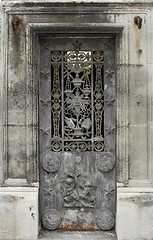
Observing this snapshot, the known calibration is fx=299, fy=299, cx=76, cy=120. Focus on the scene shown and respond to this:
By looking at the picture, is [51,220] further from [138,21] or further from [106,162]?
[138,21]

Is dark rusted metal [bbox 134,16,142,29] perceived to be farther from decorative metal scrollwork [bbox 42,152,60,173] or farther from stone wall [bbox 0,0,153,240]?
decorative metal scrollwork [bbox 42,152,60,173]

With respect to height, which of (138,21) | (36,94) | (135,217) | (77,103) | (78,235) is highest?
(138,21)

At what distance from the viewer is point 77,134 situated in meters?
5.89

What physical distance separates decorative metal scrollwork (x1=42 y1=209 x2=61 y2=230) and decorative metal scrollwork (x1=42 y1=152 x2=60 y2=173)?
831 millimetres

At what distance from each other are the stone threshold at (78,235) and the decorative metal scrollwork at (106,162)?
4.01 feet

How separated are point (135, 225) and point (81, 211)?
3.51 feet

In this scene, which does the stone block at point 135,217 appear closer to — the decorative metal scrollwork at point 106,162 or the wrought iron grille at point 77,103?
the decorative metal scrollwork at point 106,162

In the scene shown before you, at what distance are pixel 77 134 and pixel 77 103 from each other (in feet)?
2.01

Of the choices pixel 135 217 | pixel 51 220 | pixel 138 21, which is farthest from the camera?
pixel 51 220

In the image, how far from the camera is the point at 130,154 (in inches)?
224

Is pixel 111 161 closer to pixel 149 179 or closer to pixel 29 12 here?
pixel 149 179

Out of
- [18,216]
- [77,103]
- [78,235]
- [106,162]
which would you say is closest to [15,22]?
[77,103]

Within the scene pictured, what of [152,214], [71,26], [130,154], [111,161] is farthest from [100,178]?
[71,26]

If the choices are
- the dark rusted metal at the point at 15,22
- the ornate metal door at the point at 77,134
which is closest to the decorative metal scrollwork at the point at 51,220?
the ornate metal door at the point at 77,134
